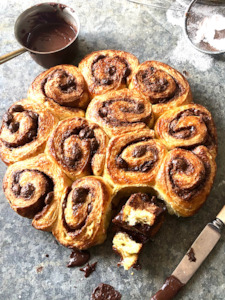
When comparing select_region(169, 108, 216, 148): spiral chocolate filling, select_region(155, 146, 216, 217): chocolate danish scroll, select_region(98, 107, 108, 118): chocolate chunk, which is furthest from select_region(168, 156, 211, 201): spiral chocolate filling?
select_region(98, 107, 108, 118): chocolate chunk

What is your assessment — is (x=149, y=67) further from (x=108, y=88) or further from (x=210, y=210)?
(x=210, y=210)

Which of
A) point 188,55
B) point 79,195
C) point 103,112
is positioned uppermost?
point 188,55

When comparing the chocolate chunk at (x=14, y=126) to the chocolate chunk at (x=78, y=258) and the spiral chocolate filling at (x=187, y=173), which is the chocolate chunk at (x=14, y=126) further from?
the spiral chocolate filling at (x=187, y=173)

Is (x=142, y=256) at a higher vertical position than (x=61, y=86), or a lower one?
lower

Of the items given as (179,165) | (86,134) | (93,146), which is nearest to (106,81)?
(86,134)

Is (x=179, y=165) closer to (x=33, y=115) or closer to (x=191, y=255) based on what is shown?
(x=191, y=255)

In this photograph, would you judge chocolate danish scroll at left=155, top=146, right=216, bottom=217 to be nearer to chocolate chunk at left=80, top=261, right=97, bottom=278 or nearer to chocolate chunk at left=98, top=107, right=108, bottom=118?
chocolate chunk at left=98, top=107, right=108, bottom=118
